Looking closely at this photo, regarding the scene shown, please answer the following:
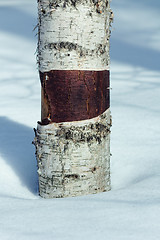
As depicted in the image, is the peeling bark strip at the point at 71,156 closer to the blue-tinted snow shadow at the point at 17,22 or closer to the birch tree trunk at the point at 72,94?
the birch tree trunk at the point at 72,94

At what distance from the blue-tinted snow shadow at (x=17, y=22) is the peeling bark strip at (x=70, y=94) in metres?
3.74

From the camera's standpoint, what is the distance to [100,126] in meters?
1.78

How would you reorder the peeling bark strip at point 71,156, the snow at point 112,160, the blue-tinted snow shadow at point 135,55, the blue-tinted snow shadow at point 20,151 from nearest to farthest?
the snow at point 112,160, the peeling bark strip at point 71,156, the blue-tinted snow shadow at point 20,151, the blue-tinted snow shadow at point 135,55

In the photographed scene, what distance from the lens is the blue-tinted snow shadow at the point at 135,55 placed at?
14.9 ft

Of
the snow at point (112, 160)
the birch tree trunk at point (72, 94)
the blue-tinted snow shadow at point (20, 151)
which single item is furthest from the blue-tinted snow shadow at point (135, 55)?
the birch tree trunk at point (72, 94)

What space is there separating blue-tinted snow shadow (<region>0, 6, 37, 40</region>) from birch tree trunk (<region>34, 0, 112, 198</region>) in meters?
3.71

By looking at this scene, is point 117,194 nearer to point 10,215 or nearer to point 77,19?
point 10,215

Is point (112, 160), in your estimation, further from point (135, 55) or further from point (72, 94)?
point (135, 55)

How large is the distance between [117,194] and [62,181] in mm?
310

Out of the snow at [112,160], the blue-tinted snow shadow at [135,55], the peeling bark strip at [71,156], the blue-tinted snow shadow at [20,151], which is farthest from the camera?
the blue-tinted snow shadow at [135,55]

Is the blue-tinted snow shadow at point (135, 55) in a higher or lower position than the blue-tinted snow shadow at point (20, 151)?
higher

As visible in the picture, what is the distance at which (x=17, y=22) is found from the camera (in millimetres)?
5773

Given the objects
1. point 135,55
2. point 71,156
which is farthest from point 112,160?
point 135,55

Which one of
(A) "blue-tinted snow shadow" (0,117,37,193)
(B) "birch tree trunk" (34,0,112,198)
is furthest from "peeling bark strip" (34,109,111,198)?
(A) "blue-tinted snow shadow" (0,117,37,193)
